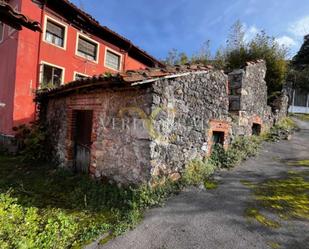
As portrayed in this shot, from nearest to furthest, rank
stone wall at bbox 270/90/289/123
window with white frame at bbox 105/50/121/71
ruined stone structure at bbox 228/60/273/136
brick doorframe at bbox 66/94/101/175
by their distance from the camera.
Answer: brick doorframe at bbox 66/94/101/175, ruined stone structure at bbox 228/60/273/136, stone wall at bbox 270/90/289/123, window with white frame at bbox 105/50/121/71

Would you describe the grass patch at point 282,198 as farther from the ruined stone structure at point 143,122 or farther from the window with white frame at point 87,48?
the window with white frame at point 87,48

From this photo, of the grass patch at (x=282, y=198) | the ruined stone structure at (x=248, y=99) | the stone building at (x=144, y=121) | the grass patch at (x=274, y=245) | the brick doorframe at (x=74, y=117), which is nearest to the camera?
the grass patch at (x=274, y=245)

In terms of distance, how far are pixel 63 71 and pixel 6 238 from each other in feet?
32.6

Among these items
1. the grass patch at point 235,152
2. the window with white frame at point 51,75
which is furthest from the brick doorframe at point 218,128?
the window with white frame at point 51,75

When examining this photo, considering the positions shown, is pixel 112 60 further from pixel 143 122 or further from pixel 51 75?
pixel 143 122

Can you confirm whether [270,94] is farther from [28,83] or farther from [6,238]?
[6,238]

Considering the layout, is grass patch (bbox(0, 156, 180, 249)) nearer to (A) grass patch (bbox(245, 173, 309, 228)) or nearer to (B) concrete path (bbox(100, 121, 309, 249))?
(B) concrete path (bbox(100, 121, 309, 249))

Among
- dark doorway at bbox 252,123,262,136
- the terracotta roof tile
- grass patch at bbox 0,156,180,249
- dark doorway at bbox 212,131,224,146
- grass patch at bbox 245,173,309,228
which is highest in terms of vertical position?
the terracotta roof tile

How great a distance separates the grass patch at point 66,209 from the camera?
12.8 feet

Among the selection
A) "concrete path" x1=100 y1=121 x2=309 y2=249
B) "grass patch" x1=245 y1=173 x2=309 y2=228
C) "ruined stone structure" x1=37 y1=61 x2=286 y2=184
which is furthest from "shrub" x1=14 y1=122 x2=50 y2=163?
"grass patch" x1=245 y1=173 x2=309 y2=228

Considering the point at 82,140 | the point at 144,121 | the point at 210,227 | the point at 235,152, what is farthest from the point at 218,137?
the point at 82,140

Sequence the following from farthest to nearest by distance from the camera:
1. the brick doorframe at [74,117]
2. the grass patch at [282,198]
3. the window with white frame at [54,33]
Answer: the window with white frame at [54,33]
the brick doorframe at [74,117]
the grass patch at [282,198]

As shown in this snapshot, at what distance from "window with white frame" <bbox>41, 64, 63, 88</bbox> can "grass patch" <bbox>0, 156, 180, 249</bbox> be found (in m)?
6.11

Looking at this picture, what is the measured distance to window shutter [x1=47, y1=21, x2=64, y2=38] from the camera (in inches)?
468
